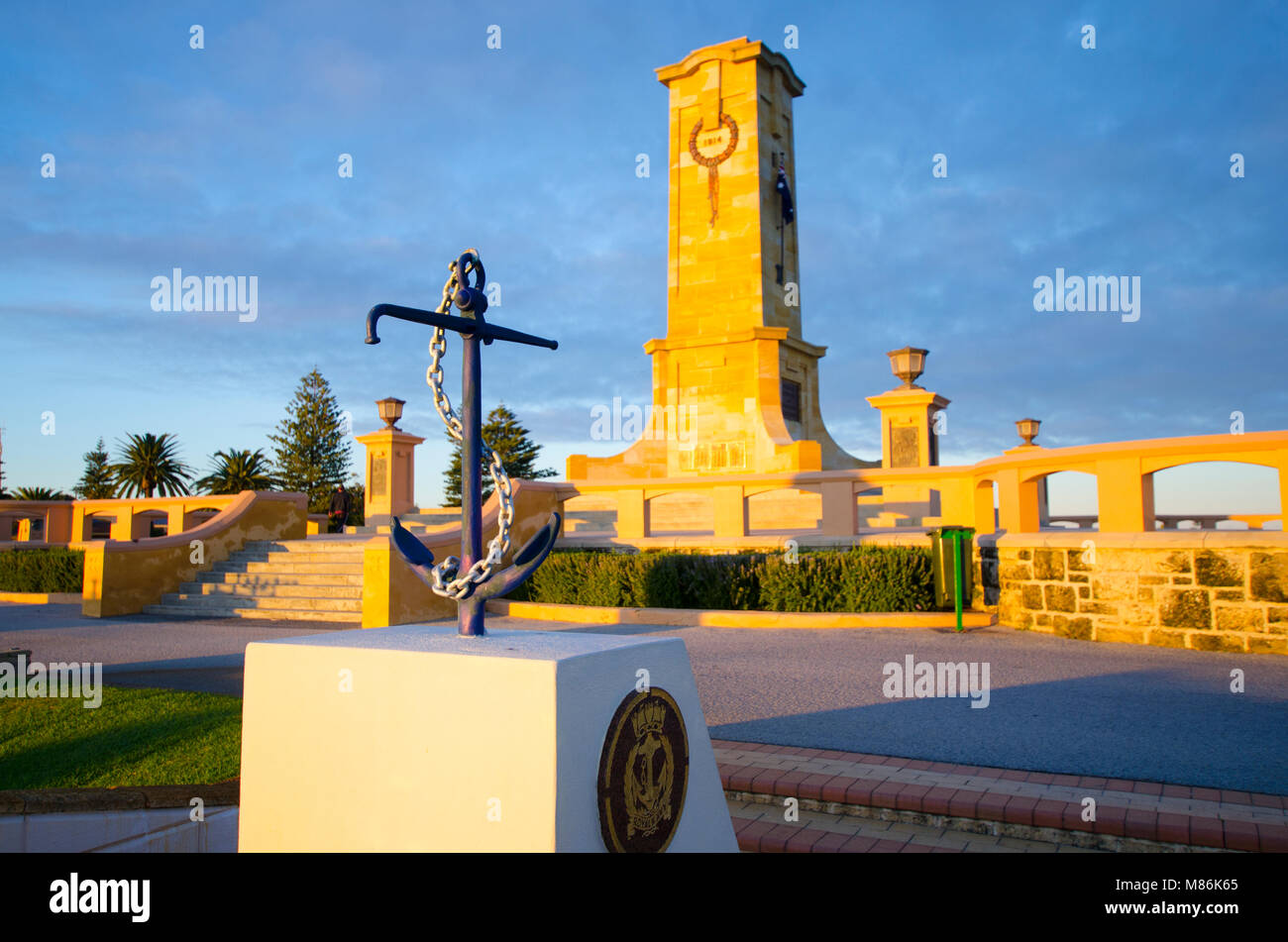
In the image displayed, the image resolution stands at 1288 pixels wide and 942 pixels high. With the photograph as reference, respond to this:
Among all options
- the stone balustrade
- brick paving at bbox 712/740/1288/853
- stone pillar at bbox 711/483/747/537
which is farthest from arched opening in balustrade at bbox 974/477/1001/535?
brick paving at bbox 712/740/1288/853

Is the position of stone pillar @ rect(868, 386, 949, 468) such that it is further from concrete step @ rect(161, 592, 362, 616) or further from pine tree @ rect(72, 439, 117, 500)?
pine tree @ rect(72, 439, 117, 500)

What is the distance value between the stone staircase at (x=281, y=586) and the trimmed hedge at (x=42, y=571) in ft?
12.4

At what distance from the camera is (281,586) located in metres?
15.1

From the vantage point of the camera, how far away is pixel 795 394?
25562mm

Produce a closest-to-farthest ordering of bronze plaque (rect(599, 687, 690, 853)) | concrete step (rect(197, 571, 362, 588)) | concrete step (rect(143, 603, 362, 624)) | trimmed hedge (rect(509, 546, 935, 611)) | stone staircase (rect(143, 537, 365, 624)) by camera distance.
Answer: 1. bronze plaque (rect(599, 687, 690, 853))
2. trimmed hedge (rect(509, 546, 935, 611))
3. concrete step (rect(143, 603, 362, 624))
4. stone staircase (rect(143, 537, 365, 624))
5. concrete step (rect(197, 571, 362, 588))

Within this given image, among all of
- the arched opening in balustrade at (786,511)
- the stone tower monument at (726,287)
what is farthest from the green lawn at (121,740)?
the stone tower monument at (726,287)

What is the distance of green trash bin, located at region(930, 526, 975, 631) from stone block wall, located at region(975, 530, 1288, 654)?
22.2 inches

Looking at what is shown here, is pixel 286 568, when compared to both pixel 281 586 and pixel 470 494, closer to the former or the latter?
pixel 281 586

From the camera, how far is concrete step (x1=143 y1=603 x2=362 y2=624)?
45.2ft

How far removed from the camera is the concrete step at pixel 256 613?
13.8 meters

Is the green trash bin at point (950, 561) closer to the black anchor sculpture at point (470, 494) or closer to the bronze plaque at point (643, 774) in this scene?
the bronze plaque at point (643, 774)
